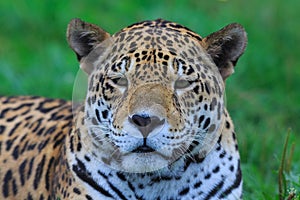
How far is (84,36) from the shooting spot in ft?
19.5

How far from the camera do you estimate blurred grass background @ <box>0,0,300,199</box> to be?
8.97 metres

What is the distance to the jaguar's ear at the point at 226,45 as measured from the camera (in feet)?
19.0

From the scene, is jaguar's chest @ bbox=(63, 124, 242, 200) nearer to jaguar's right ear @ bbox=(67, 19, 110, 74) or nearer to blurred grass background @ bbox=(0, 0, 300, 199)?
jaguar's right ear @ bbox=(67, 19, 110, 74)

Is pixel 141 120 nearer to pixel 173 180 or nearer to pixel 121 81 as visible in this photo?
pixel 121 81

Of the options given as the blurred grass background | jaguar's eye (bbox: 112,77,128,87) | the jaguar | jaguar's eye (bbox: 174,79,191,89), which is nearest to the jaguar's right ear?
the jaguar

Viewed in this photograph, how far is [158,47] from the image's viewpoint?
5.61 m

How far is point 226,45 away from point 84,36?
3.01ft

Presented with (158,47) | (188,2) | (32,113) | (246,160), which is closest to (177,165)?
(158,47)

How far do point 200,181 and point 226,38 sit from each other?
0.92 metres

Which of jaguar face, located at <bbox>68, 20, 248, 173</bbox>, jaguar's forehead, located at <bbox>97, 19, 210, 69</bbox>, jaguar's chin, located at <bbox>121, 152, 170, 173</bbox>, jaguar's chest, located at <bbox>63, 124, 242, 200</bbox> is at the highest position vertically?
jaguar's forehead, located at <bbox>97, 19, 210, 69</bbox>

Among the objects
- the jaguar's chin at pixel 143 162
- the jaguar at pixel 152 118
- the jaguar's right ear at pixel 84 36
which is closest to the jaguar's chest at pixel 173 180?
the jaguar at pixel 152 118

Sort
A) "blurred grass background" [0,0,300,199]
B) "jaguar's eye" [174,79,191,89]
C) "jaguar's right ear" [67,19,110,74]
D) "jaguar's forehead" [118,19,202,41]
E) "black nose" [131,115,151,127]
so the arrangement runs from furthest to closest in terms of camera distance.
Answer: "blurred grass background" [0,0,300,199]
"jaguar's right ear" [67,19,110,74]
"jaguar's forehead" [118,19,202,41]
"jaguar's eye" [174,79,191,89]
"black nose" [131,115,151,127]

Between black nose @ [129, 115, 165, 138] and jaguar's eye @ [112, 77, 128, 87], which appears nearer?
black nose @ [129, 115, 165, 138]

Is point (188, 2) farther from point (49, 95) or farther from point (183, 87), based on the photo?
point (183, 87)
